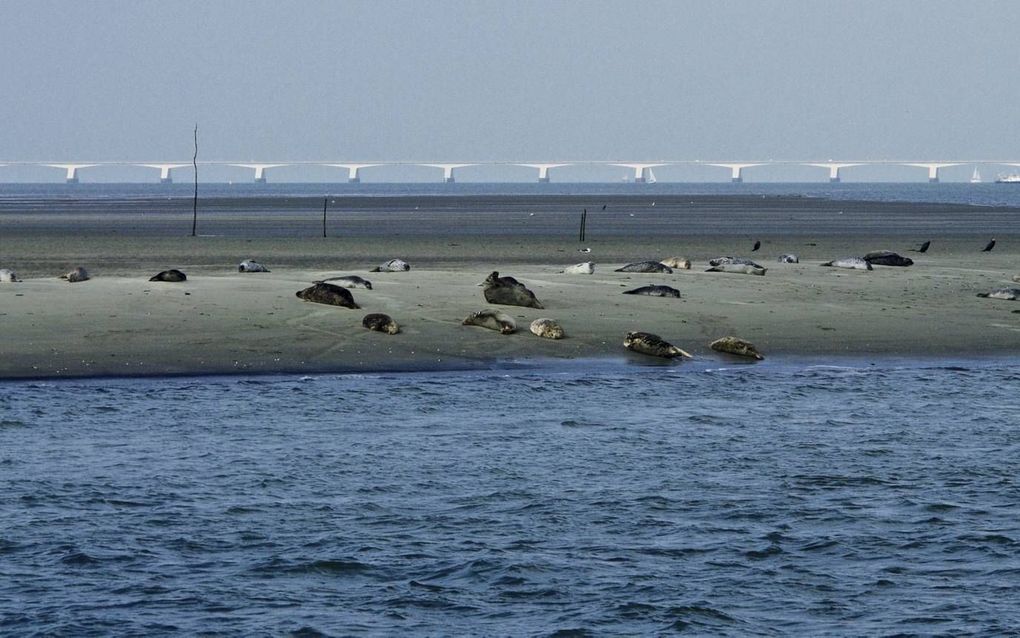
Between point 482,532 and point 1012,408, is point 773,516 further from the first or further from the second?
point 1012,408

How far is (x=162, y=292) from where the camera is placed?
24.5 m

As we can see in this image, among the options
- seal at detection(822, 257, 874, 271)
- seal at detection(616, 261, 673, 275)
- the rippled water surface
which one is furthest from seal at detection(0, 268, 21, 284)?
seal at detection(822, 257, 874, 271)

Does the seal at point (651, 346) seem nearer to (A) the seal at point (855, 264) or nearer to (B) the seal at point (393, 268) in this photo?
(B) the seal at point (393, 268)

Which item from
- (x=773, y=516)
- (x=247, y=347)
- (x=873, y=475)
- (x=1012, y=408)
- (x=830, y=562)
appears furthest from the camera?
(x=247, y=347)

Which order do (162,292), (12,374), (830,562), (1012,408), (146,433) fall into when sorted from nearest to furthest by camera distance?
(830,562), (146,433), (1012,408), (12,374), (162,292)

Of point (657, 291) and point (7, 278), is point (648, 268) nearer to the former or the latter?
point (657, 291)

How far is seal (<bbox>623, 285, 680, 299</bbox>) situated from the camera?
25320 mm

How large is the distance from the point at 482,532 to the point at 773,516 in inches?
93.2

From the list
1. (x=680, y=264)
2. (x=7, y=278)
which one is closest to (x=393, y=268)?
(x=680, y=264)

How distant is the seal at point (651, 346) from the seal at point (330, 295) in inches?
198

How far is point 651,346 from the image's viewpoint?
2019 cm

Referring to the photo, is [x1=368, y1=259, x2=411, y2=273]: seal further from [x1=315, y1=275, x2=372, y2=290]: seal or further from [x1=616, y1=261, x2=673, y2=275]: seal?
[x1=616, y1=261, x2=673, y2=275]: seal

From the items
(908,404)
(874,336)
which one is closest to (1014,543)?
(908,404)

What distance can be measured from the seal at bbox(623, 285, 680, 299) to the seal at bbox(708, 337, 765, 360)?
15.6 feet
